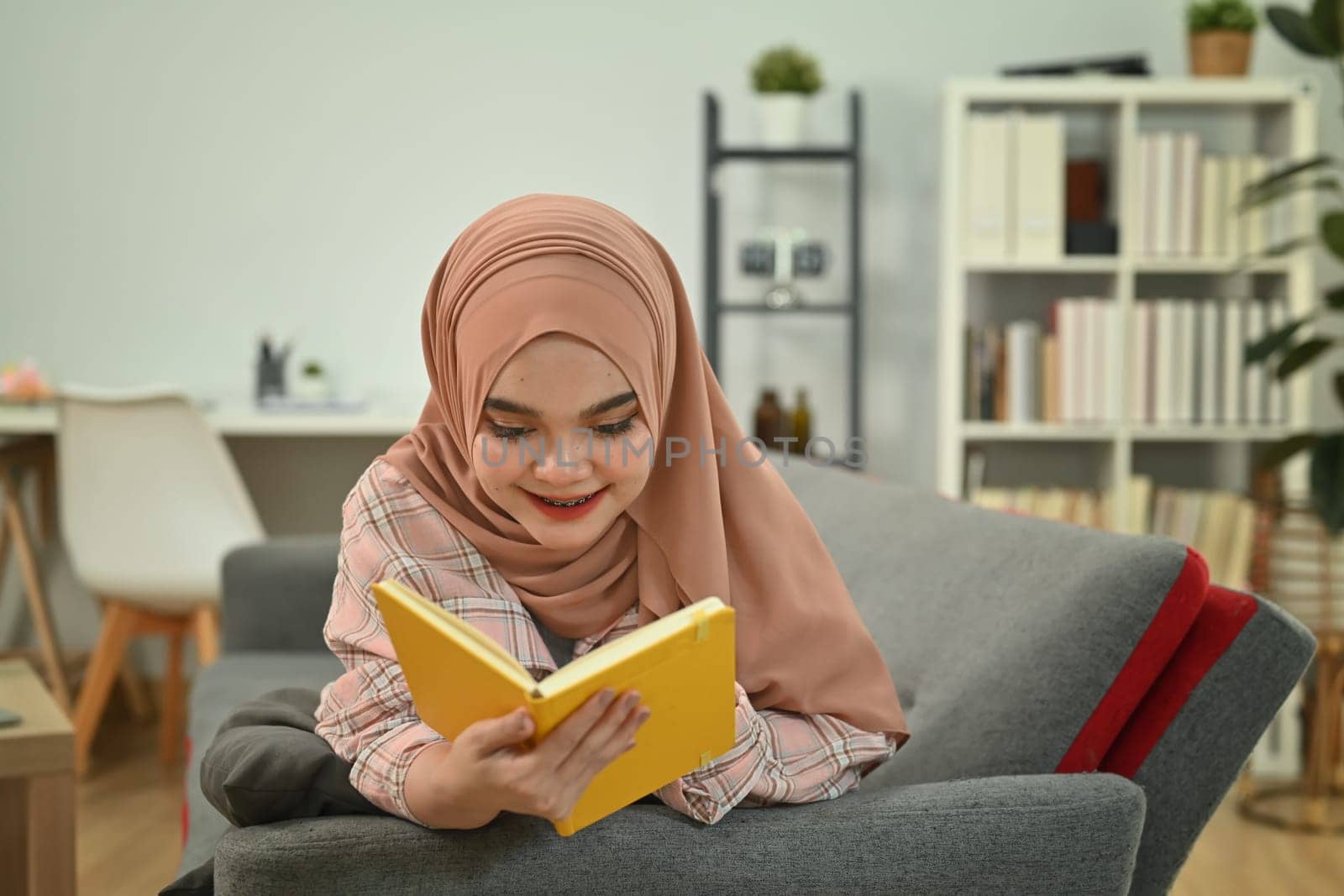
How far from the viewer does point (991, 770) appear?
120cm

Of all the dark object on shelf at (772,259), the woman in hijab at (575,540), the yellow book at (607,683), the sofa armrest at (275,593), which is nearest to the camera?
the yellow book at (607,683)

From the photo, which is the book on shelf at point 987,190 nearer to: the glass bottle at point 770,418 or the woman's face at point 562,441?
the glass bottle at point 770,418

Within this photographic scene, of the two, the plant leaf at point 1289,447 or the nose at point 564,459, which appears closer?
the nose at point 564,459

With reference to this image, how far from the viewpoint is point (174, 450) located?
120 inches

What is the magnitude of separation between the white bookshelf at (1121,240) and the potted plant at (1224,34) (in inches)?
3.8

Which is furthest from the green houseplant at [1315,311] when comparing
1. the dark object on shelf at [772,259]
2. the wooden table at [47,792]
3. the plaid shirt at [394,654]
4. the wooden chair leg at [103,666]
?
the wooden chair leg at [103,666]

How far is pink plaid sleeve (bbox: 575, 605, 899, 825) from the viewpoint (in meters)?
1.02

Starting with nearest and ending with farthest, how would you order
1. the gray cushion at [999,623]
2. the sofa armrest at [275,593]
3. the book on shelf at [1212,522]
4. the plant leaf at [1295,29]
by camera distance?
the gray cushion at [999,623]
the sofa armrest at [275,593]
the plant leaf at [1295,29]
the book on shelf at [1212,522]

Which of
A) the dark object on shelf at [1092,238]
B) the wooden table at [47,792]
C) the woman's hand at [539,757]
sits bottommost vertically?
the wooden table at [47,792]

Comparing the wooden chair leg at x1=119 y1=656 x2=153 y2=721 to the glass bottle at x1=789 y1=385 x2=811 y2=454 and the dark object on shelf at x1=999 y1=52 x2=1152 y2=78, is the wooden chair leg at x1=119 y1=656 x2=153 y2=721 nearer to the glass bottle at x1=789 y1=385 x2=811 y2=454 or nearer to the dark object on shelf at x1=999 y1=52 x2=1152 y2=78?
the glass bottle at x1=789 y1=385 x2=811 y2=454

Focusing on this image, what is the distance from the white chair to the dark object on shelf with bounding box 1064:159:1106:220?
2332 mm

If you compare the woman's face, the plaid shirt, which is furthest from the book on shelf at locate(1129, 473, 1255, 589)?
the woman's face

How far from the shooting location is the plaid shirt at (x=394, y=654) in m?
0.98

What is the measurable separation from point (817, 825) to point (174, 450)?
241 cm
